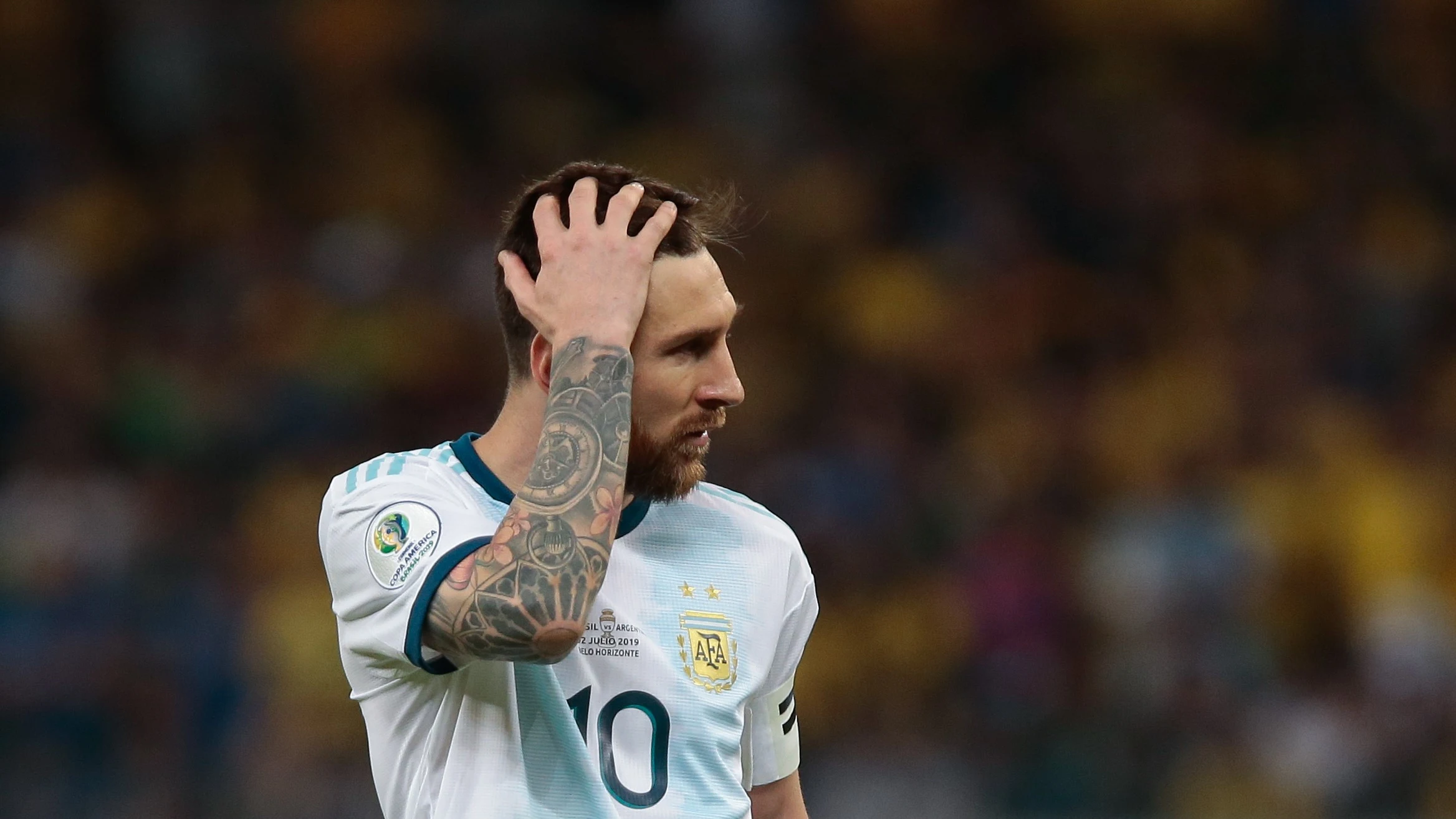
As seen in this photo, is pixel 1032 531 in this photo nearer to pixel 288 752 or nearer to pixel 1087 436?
pixel 1087 436

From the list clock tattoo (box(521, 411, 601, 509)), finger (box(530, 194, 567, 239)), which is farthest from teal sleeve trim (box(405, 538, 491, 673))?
finger (box(530, 194, 567, 239))

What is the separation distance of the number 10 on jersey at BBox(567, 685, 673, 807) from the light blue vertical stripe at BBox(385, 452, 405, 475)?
1.54 feet

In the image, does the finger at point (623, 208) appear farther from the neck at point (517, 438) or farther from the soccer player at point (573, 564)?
the neck at point (517, 438)

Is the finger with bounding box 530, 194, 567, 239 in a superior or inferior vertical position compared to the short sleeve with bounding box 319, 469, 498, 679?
superior

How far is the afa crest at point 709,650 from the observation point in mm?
3020

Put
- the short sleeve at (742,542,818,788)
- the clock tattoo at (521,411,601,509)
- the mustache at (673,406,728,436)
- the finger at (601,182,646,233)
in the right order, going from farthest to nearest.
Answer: the short sleeve at (742,542,818,788), the mustache at (673,406,728,436), the finger at (601,182,646,233), the clock tattoo at (521,411,601,509)

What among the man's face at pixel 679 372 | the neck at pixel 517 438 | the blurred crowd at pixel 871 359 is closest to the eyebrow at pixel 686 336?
the man's face at pixel 679 372

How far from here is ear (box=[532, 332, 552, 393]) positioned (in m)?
2.95

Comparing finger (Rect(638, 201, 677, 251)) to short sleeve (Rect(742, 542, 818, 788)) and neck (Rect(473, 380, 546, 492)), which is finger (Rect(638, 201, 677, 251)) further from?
short sleeve (Rect(742, 542, 818, 788))

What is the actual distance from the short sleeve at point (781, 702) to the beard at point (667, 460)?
38 centimetres

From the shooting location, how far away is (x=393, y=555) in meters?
2.77

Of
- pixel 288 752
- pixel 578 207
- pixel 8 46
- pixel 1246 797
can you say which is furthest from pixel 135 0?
pixel 578 207

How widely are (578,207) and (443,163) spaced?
861cm

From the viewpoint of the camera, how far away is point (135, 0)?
11539 millimetres
